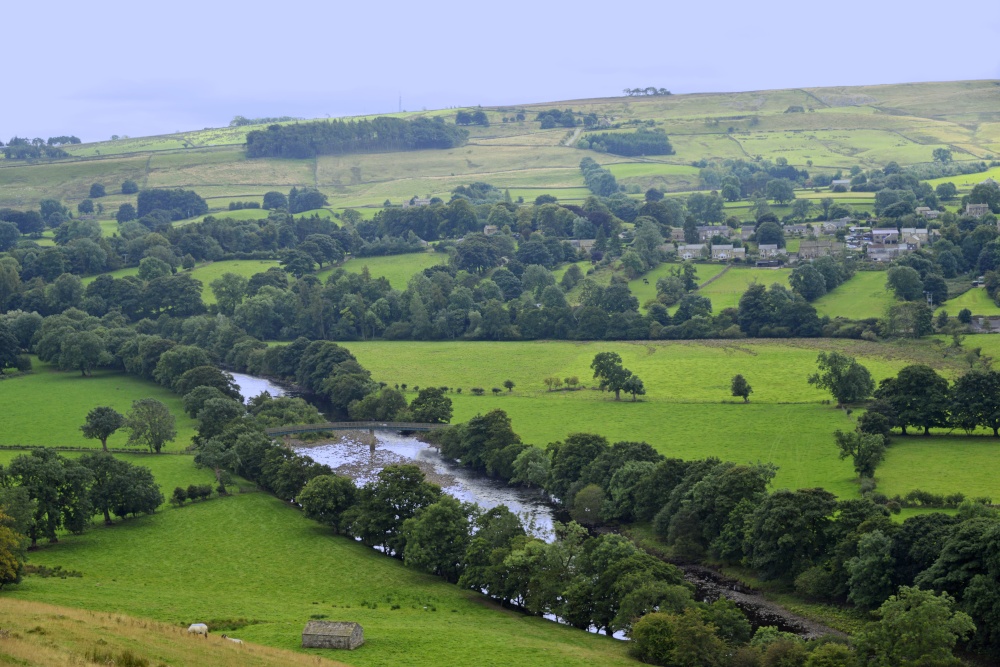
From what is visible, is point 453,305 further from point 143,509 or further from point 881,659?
point 881,659

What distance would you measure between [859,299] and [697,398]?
37.9 meters

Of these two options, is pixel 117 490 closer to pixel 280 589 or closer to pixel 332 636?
pixel 280 589

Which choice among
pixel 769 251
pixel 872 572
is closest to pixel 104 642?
pixel 872 572

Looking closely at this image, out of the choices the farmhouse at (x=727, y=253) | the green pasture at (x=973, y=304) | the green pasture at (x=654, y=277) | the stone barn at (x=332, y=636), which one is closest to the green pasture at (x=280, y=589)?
the stone barn at (x=332, y=636)

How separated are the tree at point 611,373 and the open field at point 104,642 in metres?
55.4

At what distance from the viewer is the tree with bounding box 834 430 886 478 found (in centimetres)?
7019

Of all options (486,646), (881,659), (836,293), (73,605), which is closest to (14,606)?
(73,605)

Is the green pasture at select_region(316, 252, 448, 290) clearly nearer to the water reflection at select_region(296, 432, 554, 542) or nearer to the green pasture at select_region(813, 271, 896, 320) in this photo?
the green pasture at select_region(813, 271, 896, 320)

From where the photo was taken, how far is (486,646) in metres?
46.6

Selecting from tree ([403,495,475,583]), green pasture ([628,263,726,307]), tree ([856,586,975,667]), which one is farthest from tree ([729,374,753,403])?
tree ([856,586,975,667])

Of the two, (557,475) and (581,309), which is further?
(581,309)

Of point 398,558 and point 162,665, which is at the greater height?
point 162,665

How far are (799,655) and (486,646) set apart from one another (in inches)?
480

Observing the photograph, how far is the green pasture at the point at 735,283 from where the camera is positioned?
127625mm
